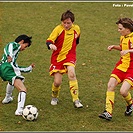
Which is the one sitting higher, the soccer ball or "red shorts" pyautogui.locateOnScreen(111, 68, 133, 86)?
"red shorts" pyautogui.locateOnScreen(111, 68, 133, 86)

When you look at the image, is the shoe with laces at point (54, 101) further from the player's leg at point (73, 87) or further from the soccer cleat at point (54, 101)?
the player's leg at point (73, 87)

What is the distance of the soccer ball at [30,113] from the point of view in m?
7.02

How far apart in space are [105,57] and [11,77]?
163 inches

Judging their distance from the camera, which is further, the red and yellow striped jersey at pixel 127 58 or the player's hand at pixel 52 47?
the player's hand at pixel 52 47

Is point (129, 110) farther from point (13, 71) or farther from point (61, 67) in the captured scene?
point (13, 71)

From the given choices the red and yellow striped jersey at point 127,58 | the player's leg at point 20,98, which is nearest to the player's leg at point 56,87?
the player's leg at point 20,98

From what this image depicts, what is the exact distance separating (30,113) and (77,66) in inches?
134

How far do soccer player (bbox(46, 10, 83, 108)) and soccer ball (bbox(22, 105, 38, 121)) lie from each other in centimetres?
83

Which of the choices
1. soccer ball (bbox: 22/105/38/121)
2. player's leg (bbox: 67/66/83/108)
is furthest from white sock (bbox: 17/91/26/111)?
player's leg (bbox: 67/66/83/108)

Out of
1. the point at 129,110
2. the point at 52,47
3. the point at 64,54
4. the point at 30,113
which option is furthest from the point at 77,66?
the point at 30,113

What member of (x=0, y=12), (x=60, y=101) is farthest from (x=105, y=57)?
(x=0, y=12)

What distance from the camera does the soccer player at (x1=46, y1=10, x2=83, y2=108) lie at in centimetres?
769

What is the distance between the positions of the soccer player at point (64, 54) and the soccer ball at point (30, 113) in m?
0.83

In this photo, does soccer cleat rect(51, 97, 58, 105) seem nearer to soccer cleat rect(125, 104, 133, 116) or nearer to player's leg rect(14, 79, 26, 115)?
player's leg rect(14, 79, 26, 115)
